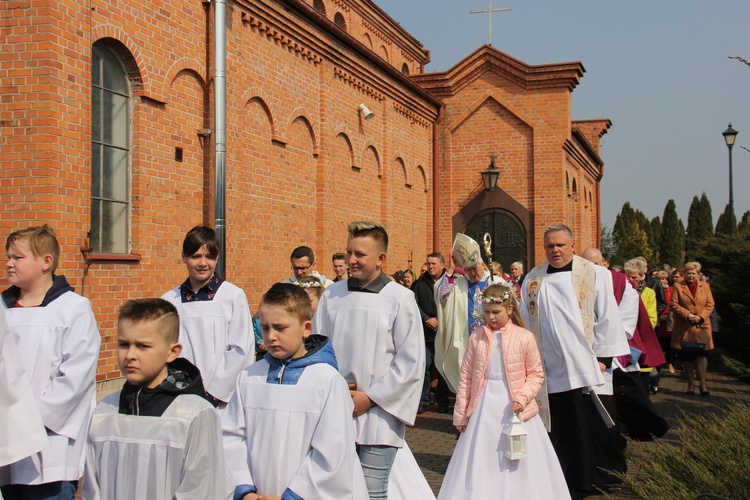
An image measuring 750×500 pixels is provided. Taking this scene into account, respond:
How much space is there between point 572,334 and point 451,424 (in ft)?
12.9

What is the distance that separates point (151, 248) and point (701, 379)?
9289 mm

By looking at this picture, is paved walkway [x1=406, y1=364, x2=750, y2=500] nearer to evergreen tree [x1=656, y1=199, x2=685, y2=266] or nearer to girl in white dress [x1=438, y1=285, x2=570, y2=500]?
girl in white dress [x1=438, y1=285, x2=570, y2=500]

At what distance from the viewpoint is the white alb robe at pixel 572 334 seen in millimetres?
7109

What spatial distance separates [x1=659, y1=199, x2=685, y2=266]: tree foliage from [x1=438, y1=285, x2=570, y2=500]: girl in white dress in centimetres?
7839

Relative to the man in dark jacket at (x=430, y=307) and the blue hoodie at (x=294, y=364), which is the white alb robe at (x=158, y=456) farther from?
the man in dark jacket at (x=430, y=307)

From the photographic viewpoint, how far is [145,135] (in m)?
10.7

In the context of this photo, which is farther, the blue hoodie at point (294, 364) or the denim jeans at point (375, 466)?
the denim jeans at point (375, 466)

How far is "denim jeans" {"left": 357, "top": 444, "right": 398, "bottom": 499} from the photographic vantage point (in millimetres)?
4637

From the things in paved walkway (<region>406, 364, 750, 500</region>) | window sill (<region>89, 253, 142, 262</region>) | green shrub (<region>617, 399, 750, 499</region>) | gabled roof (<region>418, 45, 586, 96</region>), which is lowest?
paved walkway (<region>406, 364, 750, 500</region>)

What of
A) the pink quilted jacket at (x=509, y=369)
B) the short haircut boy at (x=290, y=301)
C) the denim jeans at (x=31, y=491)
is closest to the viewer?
the short haircut boy at (x=290, y=301)

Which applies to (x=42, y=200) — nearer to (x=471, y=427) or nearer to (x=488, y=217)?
(x=471, y=427)

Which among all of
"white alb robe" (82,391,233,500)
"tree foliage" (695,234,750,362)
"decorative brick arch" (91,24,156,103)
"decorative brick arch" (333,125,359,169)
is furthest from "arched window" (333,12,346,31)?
"white alb robe" (82,391,233,500)

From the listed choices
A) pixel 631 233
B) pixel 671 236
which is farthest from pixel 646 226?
pixel 631 233

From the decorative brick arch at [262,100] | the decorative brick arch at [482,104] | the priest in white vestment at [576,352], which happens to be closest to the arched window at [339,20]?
the decorative brick arch at [482,104]
